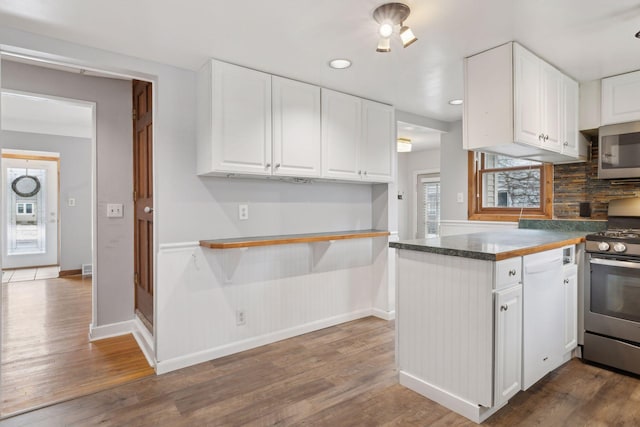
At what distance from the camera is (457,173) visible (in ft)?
14.0

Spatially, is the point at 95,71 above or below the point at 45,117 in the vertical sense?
below

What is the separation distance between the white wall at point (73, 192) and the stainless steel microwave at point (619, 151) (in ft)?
22.9

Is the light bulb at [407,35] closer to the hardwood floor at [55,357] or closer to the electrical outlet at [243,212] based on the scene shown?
the electrical outlet at [243,212]

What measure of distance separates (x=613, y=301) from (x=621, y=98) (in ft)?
5.18

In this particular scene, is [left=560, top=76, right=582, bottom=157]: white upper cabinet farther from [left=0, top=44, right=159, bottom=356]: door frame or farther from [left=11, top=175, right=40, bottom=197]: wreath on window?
[left=11, top=175, right=40, bottom=197]: wreath on window

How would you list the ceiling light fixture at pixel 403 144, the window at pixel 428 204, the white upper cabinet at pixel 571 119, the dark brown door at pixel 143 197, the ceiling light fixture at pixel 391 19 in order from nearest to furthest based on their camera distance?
the ceiling light fixture at pixel 391 19, the white upper cabinet at pixel 571 119, the dark brown door at pixel 143 197, the ceiling light fixture at pixel 403 144, the window at pixel 428 204

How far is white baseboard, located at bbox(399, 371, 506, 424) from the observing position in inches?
77.0

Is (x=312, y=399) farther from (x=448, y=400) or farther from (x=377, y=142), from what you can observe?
(x=377, y=142)

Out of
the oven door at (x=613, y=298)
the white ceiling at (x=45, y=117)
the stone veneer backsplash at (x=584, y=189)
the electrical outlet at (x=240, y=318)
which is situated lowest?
the electrical outlet at (x=240, y=318)

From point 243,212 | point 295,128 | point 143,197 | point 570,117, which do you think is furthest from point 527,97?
point 143,197

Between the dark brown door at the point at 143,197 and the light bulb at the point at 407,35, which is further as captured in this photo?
the dark brown door at the point at 143,197

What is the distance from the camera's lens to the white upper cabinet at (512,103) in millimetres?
2303

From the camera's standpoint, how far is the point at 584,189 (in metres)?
3.22

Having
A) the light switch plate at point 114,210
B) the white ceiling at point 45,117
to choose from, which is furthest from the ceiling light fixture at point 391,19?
the white ceiling at point 45,117
